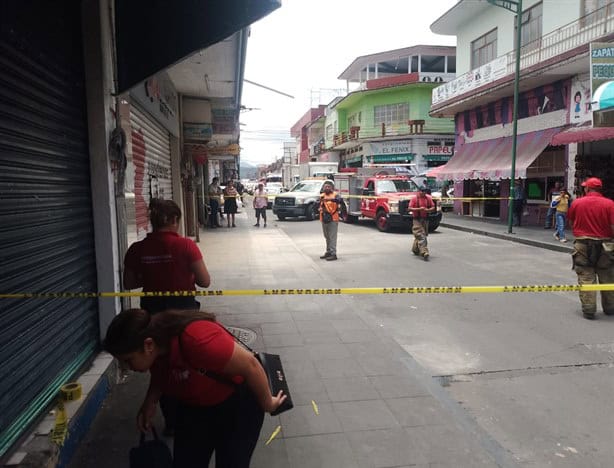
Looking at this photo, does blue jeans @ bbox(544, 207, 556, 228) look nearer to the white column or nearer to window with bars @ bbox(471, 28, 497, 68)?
window with bars @ bbox(471, 28, 497, 68)

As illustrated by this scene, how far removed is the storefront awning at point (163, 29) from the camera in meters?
4.41

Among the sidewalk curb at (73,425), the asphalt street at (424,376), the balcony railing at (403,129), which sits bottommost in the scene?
the asphalt street at (424,376)

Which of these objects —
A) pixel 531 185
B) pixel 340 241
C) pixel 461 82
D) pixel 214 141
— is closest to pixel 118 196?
pixel 340 241

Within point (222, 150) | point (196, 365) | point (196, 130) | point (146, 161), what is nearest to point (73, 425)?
point (196, 365)

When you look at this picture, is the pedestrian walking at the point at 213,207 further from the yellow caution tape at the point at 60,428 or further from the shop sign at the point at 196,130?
the yellow caution tape at the point at 60,428

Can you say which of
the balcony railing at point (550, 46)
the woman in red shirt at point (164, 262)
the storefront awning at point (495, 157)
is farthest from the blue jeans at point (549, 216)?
the woman in red shirt at point (164, 262)

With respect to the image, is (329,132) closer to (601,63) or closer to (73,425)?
(601,63)

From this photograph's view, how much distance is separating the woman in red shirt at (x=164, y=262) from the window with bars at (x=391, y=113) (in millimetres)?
35930

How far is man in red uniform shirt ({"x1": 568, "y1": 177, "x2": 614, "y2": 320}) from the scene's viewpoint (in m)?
6.39

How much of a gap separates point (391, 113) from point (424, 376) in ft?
116

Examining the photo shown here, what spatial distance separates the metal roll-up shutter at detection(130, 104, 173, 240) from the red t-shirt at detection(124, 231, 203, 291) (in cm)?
344

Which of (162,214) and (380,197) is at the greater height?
(162,214)

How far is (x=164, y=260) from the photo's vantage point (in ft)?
10.9

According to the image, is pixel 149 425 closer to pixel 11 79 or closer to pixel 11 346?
pixel 11 346
